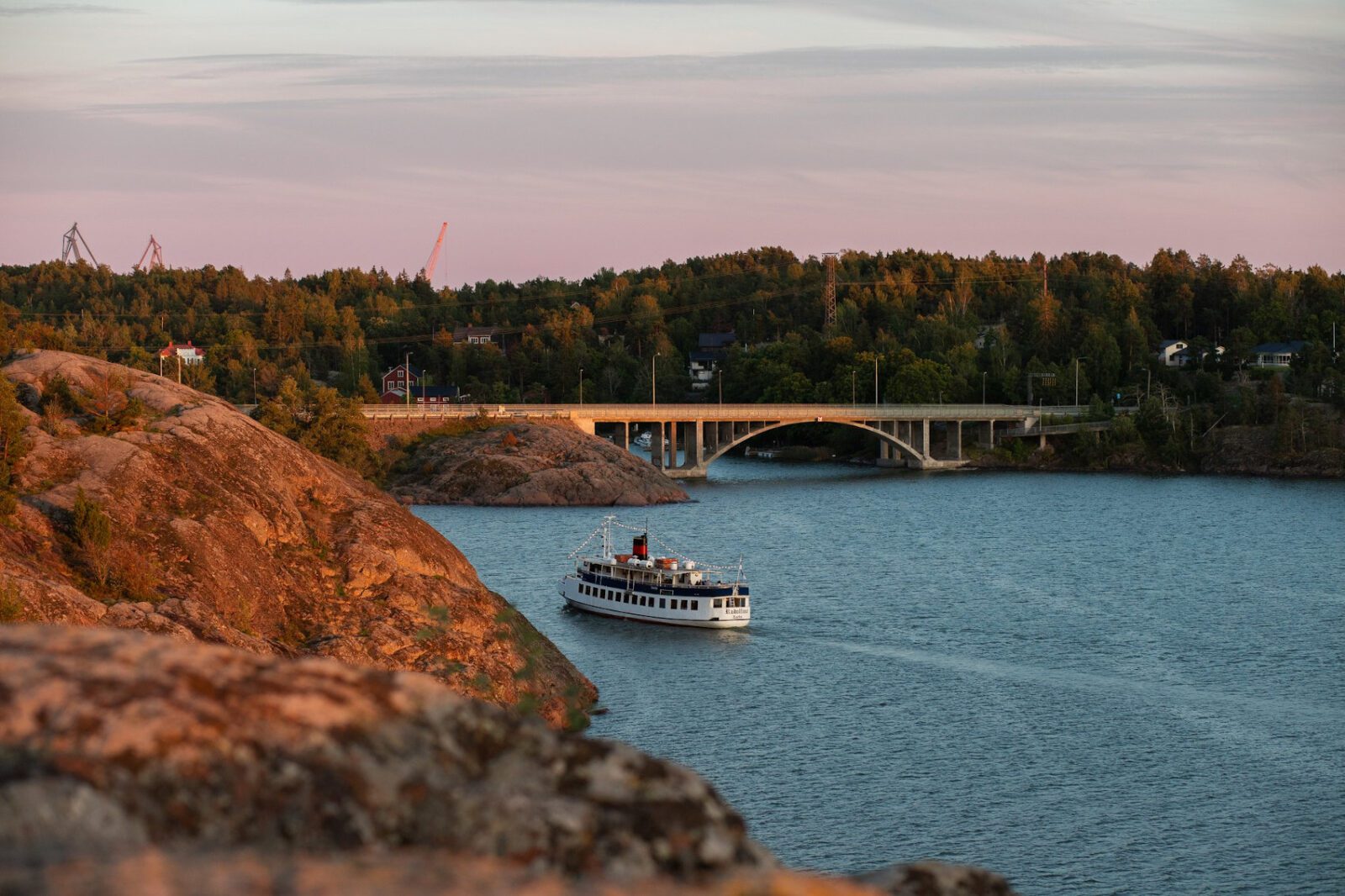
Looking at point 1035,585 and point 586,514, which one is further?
point 586,514

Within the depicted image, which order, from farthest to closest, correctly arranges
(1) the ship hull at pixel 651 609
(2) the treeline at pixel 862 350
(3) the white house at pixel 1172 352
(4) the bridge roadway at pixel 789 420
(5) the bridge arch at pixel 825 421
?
1. (3) the white house at pixel 1172 352
2. (2) the treeline at pixel 862 350
3. (5) the bridge arch at pixel 825 421
4. (4) the bridge roadway at pixel 789 420
5. (1) the ship hull at pixel 651 609

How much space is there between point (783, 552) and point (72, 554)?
4922 cm

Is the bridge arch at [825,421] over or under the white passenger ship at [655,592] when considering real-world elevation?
over

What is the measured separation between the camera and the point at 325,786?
5180mm

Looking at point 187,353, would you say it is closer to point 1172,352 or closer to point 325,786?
point 1172,352

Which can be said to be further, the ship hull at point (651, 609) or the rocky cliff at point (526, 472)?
the rocky cliff at point (526, 472)

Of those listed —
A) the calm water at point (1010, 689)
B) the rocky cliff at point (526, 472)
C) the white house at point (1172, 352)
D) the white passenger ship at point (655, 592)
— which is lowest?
the calm water at point (1010, 689)

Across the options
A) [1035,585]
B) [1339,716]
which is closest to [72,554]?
[1339,716]

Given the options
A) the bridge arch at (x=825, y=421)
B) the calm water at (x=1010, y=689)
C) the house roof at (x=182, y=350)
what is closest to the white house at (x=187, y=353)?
the house roof at (x=182, y=350)

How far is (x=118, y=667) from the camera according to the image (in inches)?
213

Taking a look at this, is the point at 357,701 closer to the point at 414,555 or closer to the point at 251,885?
the point at 251,885

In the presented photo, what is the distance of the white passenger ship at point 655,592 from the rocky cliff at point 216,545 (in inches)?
633

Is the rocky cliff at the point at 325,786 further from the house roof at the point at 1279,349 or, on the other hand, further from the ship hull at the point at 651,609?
the house roof at the point at 1279,349

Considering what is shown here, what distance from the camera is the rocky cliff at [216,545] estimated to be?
112 feet
